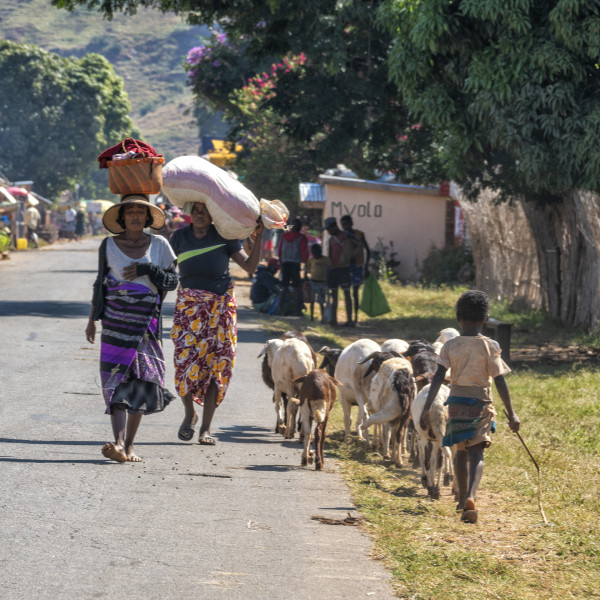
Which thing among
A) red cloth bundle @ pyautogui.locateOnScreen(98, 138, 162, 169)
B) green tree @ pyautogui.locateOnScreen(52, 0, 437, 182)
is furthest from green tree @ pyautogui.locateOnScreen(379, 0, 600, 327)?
red cloth bundle @ pyautogui.locateOnScreen(98, 138, 162, 169)

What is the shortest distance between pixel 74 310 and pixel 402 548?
15079 mm

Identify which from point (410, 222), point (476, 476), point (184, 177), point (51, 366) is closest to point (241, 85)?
point (410, 222)

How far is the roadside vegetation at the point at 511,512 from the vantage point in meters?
5.15

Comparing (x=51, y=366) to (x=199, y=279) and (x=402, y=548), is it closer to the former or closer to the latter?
(x=199, y=279)

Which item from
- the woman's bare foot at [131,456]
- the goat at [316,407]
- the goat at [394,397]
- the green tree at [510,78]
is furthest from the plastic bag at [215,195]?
the green tree at [510,78]

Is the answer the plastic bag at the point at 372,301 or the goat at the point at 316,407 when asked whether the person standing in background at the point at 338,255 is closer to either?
the plastic bag at the point at 372,301

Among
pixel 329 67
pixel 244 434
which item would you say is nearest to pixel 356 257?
pixel 329 67

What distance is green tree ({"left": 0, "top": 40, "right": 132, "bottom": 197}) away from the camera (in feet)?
236

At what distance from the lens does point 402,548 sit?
18.4 feet

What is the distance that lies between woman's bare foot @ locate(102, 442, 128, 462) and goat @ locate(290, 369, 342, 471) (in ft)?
4.47

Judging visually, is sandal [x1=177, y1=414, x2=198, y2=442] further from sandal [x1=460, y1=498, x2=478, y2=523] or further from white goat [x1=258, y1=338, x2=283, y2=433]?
sandal [x1=460, y1=498, x2=478, y2=523]

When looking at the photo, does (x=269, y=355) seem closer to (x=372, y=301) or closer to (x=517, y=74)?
(x=517, y=74)

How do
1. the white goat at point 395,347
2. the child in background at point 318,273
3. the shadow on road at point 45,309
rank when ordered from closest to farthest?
the white goat at point 395,347
the shadow on road at point 45,309
the child in background at point 318,273

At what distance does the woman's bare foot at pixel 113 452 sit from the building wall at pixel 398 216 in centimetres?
2431
